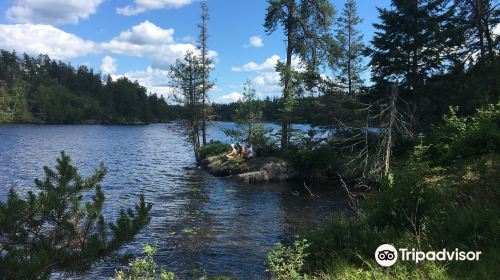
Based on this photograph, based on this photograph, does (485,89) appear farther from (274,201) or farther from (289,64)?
(289,64)

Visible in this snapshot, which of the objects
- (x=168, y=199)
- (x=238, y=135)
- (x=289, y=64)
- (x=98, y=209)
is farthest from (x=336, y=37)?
(x=98, y=209)

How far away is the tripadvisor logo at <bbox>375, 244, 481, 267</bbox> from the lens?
5.86m

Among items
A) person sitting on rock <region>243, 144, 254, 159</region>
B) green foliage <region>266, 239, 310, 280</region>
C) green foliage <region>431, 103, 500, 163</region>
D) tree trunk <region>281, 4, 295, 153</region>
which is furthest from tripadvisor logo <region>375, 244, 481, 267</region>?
tree trunk <region>281, 4, 295, 153</region>

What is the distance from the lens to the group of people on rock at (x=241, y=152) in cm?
2872

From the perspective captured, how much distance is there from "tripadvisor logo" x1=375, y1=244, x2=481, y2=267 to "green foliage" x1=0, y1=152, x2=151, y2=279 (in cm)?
355

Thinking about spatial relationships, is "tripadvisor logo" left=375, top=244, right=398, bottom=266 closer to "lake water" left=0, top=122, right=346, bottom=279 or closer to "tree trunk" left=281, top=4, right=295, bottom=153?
"lake water" left=0, top=122, right=346, bottom=279

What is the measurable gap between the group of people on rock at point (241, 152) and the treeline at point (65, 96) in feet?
256

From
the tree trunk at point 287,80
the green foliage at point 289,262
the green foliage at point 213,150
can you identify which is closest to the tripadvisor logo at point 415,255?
the green foliage at point 289,262

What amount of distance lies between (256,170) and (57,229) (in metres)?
21.0

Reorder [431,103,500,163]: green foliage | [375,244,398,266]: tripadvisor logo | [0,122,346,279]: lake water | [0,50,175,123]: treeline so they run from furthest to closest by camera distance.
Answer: [0,50,175,123]: treeline → [431,103,500,163]: green foliage → [0,122,346,279]: lake water → [375,244,398,266]: tripadvisor logo

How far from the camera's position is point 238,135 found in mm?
31734

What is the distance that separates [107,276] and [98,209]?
4402mm

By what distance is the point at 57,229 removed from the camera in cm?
577

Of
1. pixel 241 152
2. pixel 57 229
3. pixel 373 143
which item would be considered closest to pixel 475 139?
pixel 373 143
